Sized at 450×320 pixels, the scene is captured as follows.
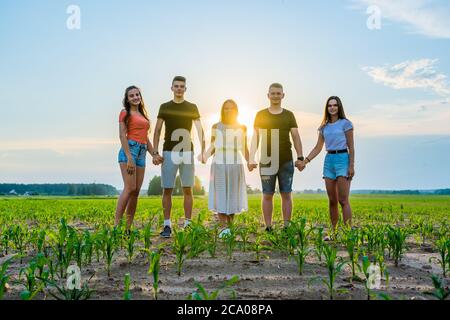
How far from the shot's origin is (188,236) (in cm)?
495

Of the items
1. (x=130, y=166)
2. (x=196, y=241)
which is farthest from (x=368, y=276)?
(x=130, y=166)

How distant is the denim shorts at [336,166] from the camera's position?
6.62 m

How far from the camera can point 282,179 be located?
6781 millimetres

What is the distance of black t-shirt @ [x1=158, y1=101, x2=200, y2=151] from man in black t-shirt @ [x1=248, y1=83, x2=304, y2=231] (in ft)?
3.56

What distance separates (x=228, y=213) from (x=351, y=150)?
2.20 meters

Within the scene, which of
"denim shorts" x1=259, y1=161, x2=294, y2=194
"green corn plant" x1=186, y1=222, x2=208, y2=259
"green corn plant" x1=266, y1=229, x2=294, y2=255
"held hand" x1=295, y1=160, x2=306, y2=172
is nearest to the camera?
"green corn plant" x1=186, y1=222, x2=208, y2=259

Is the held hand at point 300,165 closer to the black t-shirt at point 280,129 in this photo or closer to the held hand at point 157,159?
the black t-shirt at point 280,129

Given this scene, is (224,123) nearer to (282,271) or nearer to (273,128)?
(273,128)

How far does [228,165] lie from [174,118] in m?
1.16

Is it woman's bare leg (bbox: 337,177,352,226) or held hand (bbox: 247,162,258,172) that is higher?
held hand (bbox: 247,162,258,172)

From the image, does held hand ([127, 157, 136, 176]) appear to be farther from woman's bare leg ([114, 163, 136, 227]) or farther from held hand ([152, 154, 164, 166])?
held hand ([152, 154, 164, 166])

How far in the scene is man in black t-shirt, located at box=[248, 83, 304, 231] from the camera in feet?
22.2

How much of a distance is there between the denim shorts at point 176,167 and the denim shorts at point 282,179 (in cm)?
119

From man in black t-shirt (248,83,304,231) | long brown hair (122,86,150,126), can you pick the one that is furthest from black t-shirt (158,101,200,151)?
man in black t-shirt (248,83,304,231)
